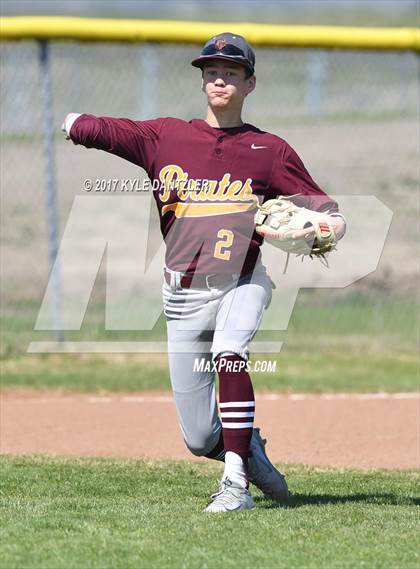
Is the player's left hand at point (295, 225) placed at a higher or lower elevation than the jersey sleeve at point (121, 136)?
lower

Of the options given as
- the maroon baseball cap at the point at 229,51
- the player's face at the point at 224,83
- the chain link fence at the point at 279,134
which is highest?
the maroon baseball cap at the point at 229,51

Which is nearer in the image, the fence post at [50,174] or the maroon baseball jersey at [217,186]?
the maroon baseball jersey at [217,186]

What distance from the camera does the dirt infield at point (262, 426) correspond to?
22.7 ft

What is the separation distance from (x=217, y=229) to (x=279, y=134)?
28.3 ft

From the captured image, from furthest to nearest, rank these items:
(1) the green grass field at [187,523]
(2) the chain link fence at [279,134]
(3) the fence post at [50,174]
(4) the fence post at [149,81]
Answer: (4) the fence post at [149,81] < (2) the chain link fence at [279,134] < (3) the fence post at [50,174] < (1) the green grass field at [187,523]

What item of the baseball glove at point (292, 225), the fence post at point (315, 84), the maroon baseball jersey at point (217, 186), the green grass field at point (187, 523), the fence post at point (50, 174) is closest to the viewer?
the green grass field at point (187, 523)

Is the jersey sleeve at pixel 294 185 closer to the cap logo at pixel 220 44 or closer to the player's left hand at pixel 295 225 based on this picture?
the player's left hand at pixel 295 225

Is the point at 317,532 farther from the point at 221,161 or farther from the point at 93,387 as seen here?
the point at 93,387

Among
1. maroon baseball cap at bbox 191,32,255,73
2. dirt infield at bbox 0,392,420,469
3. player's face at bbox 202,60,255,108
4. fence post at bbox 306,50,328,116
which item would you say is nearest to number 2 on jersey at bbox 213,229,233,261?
player's face at bbox 202,60,255,108

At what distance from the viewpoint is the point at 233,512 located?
15.3ft

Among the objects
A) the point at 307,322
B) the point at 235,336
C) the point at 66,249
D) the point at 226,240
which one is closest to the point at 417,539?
the point at 235,336

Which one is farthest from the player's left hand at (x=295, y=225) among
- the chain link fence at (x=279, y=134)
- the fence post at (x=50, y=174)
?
the chain link fence at (x=279, y=134)

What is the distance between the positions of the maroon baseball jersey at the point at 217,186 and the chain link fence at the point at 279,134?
5.05 m

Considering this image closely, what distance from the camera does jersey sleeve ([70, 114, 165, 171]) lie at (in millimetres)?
4957
